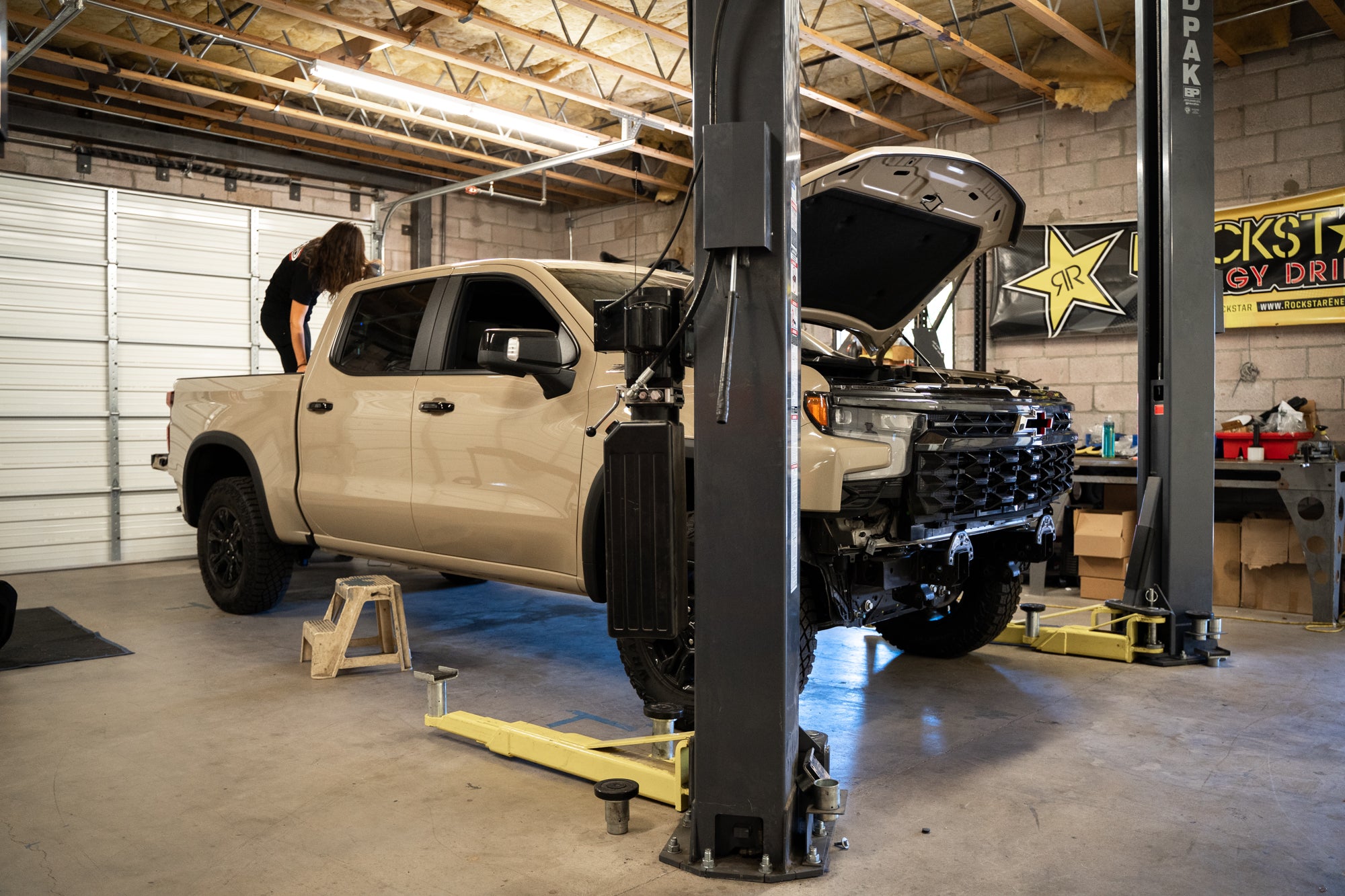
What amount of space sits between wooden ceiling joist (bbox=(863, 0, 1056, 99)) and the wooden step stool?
177 inches

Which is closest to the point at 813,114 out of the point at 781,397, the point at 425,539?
the point at 425,539

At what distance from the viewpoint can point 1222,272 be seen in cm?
715

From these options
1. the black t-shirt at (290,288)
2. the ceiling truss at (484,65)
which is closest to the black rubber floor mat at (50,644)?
the black t-shirt at (290,288)

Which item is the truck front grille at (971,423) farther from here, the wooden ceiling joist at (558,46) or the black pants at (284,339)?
the wooden ceiling joist at (558,46)

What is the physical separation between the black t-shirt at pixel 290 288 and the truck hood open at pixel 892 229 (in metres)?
3.71

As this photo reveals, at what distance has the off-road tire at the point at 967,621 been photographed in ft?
14.0

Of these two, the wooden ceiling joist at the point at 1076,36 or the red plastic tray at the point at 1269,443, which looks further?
the wooden ceiling joist at the point at 1076,36

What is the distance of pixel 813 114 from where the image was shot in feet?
33.8

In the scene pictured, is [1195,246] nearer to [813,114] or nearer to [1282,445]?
[1282,445]

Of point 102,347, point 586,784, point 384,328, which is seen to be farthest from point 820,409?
point 102,347

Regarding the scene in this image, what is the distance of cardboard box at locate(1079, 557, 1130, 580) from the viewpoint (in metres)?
6.53

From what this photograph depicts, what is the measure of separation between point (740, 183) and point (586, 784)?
6.10 feet

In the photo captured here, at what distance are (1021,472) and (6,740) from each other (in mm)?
3674

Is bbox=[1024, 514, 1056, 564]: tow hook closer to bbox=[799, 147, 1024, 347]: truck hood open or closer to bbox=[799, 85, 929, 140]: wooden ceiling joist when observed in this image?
bbox=[799, 147, 1024, 347]: truck hood open
